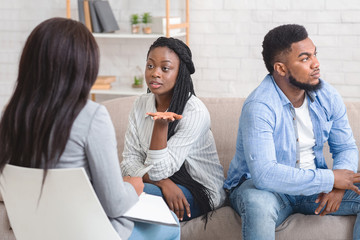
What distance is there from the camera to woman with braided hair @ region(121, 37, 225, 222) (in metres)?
1.96

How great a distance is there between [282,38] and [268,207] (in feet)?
2.20

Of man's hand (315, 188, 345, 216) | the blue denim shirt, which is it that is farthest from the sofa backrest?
man's hand (315, 188, 345, 216)

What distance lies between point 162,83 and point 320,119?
65cm

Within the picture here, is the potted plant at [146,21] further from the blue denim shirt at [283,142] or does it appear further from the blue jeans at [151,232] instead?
the blue jeans at [151,232]

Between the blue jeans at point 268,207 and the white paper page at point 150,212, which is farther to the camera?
the blue jeans at point 268,207

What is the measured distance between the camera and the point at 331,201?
6.21 feet

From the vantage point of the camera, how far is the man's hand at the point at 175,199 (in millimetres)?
1938

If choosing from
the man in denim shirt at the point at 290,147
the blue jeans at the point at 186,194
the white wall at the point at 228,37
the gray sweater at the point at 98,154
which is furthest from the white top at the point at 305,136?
the white wall at the point at 228,37

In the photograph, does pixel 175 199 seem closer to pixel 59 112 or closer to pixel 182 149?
pixel 182 149

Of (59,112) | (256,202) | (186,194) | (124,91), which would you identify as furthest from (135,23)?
(59,112)

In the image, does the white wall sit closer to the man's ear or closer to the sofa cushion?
the man's ear

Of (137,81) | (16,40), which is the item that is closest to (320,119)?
(137,81)

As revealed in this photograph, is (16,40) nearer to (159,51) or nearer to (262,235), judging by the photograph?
(159,51)

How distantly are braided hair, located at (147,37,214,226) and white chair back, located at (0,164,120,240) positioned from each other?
2.28 ft
